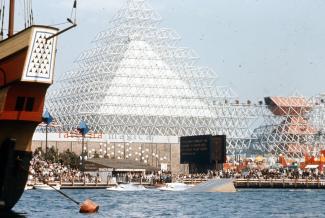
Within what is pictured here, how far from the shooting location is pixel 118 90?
18475cm

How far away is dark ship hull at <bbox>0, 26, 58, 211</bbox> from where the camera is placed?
44.3 meters

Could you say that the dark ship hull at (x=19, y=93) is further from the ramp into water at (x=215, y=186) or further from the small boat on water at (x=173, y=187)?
the small boat on water at (x=173, y=187)

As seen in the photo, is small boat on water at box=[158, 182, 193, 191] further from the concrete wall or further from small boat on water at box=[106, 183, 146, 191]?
the concrete wall

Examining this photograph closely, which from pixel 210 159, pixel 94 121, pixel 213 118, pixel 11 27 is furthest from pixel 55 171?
pixel 213 118

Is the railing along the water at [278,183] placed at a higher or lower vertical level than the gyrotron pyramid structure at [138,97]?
lower

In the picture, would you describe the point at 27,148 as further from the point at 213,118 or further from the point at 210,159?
the point at 213,118

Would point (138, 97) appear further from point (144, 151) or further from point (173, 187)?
point (173, 187)

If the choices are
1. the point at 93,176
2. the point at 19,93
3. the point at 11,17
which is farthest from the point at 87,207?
the point at 93,176

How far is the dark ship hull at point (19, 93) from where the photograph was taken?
44.3 m

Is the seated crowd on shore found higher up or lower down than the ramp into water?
higher up

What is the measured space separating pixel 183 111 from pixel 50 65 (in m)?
142

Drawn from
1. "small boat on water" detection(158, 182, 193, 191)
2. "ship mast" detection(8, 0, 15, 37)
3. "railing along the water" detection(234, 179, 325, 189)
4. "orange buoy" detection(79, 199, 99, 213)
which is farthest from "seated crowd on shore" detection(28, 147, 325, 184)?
"ship mast" detection(8, 0, 15, 37)

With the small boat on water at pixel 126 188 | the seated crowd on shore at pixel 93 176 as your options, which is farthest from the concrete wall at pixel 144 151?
the small boat on water at pixel 126 188

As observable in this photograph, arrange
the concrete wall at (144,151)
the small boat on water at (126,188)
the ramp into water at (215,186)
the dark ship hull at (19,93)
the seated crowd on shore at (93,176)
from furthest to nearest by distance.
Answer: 1. the concrete wall at (144,151)
2. the seated crowd on shore at (93,176)
3. the ramp into water at (215,186)
4. the small boat on water at (126,188)
5. the dark ship hull at (19,93)
